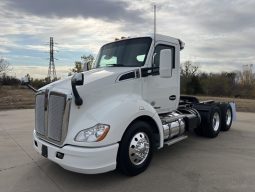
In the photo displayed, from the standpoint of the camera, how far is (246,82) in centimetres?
6084

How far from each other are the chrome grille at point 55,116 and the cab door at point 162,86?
1.79 meters

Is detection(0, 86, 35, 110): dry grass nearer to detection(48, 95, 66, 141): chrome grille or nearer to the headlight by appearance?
detection(48, 95, 66, 141): chrome grille

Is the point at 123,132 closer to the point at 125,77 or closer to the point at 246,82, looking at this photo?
the point at 125,77

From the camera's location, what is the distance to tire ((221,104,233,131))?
9062 mm

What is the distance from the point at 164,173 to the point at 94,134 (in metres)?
1.56

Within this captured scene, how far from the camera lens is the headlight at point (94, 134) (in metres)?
4.39

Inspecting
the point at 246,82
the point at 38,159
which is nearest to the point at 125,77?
the point at 38,159

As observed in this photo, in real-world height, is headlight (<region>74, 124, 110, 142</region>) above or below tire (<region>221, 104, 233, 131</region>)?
above

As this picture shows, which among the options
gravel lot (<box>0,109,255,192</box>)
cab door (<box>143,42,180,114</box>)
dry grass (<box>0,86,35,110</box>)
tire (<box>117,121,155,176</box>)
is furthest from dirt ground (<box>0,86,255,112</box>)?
tire (<box>117,121,155,176</box>)

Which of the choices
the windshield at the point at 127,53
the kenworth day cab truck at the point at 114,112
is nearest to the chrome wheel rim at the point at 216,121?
the kenworth day cab truck at the point at 114,112

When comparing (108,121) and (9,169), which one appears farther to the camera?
(9,169)

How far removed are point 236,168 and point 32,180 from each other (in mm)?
3632

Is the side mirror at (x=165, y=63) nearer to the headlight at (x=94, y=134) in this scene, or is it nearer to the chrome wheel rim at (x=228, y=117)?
the headlight at (x=94, y=134)

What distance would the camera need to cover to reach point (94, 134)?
442cm
